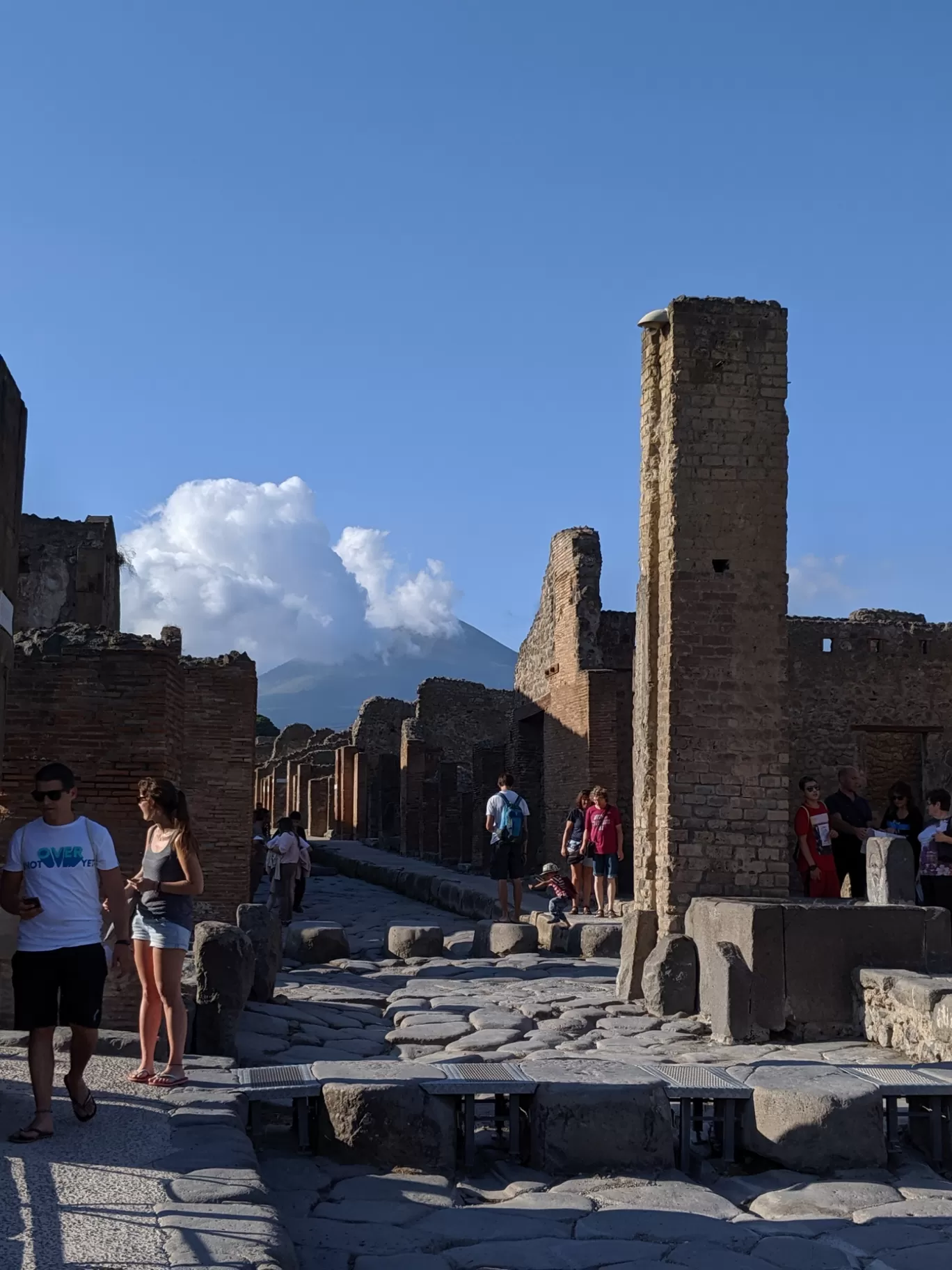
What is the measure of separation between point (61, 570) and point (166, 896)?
18301mm

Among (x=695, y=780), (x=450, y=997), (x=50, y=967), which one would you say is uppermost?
(x=695, y=780)

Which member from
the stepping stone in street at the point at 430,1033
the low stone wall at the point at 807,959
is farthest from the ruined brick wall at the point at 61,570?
the low stone wall at the point at 807,959

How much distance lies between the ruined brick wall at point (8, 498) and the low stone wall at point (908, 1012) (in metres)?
5.37

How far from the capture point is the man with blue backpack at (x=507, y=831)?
14.5 meters

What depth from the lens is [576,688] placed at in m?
22.0

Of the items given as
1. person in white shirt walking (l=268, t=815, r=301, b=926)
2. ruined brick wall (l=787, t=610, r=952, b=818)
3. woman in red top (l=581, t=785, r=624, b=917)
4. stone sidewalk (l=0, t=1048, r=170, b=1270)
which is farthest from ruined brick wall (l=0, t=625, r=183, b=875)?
ruined brick wall (l=787, t=610, r=952, b=818)

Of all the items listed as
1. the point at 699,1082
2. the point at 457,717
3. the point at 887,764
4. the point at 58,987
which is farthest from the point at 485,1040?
the point at 457,717

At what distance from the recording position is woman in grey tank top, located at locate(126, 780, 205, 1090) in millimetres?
6551

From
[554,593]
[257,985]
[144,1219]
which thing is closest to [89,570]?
[554,593]

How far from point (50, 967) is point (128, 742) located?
12.9ft

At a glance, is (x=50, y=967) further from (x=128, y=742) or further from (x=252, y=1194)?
(x=128, y=742)

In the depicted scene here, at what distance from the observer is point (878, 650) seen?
73.4 ft

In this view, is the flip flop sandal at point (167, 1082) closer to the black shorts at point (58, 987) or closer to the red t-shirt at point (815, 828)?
the black shorts at point (58, 987)

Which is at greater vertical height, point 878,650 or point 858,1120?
point 878,650
